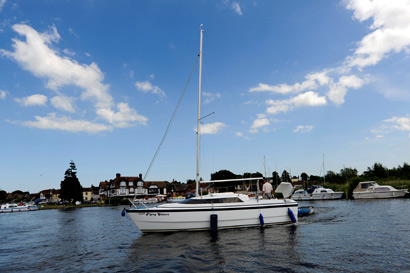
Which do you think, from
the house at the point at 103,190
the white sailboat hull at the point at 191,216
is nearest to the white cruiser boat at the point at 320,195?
the white sailboat hull at the point at 191,216

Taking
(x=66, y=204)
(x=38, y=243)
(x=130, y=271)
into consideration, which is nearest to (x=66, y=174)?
(x=66, y=204)

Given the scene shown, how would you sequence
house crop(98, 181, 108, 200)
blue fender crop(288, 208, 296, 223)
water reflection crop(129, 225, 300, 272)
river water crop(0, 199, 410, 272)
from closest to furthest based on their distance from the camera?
river water crop(0, 199, 410, 272) < water reflection crop(129, 225, 300, 272) < blue fender crop(288, 208, 296, 223) < house crop(98, 181, 108, 200)

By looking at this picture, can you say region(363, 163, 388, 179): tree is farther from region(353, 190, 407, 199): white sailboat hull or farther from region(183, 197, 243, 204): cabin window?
region(183, 197, 243, 204): cabin window

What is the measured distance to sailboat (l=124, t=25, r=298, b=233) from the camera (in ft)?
53.2

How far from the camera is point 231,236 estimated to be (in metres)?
15.3

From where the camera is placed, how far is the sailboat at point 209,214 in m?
16.2

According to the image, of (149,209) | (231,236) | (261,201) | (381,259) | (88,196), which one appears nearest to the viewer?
(381,259)

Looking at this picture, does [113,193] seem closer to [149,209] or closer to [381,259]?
[149,209]

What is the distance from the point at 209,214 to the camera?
54.2 feet

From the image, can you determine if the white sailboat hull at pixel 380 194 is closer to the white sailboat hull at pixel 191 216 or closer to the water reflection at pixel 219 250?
the water reflection at pixel 219 250

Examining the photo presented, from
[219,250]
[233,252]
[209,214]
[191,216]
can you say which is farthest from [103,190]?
[233,252]

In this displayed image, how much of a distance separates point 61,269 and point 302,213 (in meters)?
22.5

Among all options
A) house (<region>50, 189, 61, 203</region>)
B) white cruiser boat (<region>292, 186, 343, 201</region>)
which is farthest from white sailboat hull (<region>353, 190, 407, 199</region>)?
house (<region>50, 189, 61, 203</region>)

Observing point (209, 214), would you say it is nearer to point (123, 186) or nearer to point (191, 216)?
point (191, 216)
